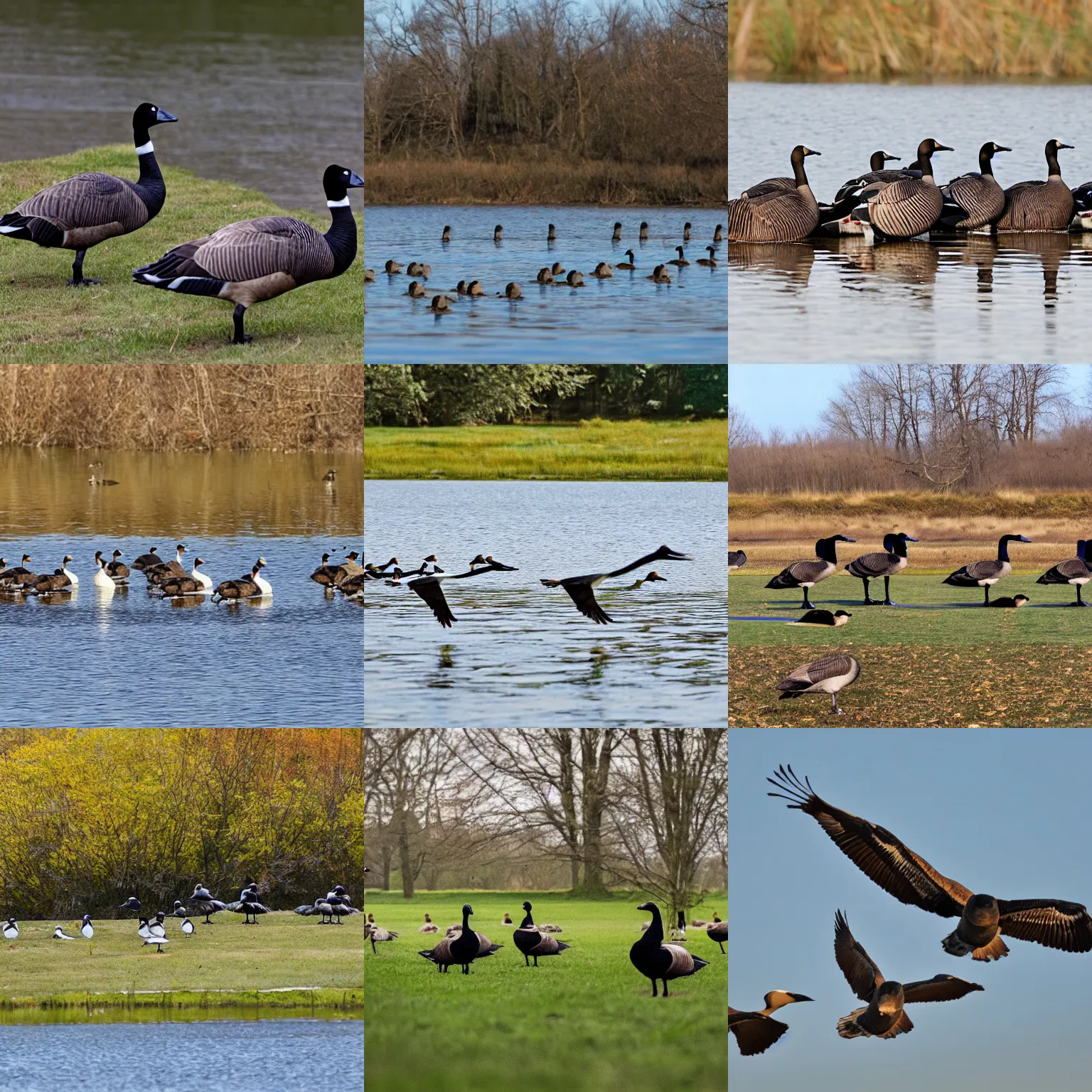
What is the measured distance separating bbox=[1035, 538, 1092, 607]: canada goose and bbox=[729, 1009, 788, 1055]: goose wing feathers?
3.92 m

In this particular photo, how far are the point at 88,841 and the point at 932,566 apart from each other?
23.8 feet

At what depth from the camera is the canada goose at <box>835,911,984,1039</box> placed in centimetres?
1148

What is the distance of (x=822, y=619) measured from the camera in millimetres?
12383

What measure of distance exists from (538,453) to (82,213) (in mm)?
3744

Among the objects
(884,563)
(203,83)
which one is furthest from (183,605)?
(203,83)

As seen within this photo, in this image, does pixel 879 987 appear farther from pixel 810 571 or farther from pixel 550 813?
pixel 810 571

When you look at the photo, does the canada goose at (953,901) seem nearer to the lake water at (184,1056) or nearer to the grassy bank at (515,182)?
the lake water at (184,1056)

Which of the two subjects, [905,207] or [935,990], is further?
[905,207]

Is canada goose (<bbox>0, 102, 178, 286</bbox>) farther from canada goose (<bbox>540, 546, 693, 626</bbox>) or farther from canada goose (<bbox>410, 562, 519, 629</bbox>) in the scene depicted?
canada goose (<bbox>540, 546, 693, 626</bbox>)

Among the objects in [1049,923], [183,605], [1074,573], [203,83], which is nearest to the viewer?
[1049,923]

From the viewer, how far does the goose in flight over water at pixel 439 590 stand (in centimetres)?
1168

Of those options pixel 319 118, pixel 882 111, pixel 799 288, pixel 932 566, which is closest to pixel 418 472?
pixel 799 288

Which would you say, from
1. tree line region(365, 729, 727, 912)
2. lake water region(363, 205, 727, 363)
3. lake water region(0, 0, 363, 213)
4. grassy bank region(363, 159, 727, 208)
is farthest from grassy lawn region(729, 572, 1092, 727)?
lake water region(0, 0, 363, 213)

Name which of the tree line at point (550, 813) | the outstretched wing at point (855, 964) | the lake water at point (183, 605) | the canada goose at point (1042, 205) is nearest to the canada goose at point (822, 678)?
the tree line at point (550, 813)
